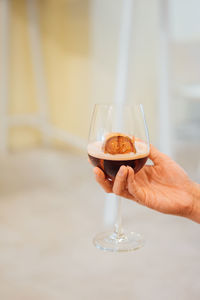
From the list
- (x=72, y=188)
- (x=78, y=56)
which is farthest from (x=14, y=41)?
(x=72, y=188)

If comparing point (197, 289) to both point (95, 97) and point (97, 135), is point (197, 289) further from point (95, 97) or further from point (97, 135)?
point (95, 97)

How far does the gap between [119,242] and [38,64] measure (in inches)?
79.1

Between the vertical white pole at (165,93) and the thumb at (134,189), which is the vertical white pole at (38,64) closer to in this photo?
the vertical white pole at (165,93)

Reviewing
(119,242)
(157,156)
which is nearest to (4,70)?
(157,156)

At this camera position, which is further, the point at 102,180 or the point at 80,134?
the point at 80,134

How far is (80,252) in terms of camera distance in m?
1.21

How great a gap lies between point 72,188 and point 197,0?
1143mm

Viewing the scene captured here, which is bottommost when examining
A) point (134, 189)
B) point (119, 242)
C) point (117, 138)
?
point (119, 242)

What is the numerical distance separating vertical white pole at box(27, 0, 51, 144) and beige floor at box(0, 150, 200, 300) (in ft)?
2.70

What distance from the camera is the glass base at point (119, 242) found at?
2.27 feet

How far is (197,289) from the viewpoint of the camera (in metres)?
0.99

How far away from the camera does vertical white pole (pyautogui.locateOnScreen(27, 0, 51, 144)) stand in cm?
248

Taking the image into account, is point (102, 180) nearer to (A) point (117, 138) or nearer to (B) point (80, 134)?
(A) point (117, 138)

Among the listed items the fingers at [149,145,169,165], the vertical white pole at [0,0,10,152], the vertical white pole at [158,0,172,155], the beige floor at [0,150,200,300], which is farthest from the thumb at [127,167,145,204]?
the vertical white pole at [0,0,10,152]
